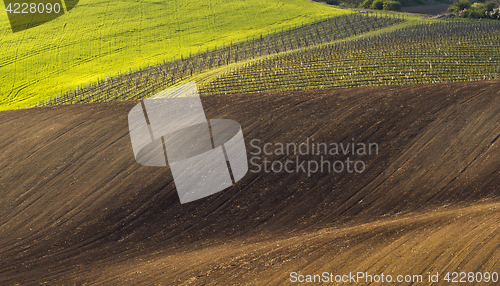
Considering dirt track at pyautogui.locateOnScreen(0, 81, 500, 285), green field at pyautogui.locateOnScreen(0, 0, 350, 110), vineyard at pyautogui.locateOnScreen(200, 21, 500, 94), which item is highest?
green field at pyautogui.locateOnScreen(0, 0, 350, 110)

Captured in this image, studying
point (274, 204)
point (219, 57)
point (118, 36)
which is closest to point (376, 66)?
point (274, 204)

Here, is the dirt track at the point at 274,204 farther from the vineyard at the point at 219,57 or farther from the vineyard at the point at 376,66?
the vineyard at the point at 219,57

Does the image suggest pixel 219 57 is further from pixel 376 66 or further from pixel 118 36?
pixel 376 66

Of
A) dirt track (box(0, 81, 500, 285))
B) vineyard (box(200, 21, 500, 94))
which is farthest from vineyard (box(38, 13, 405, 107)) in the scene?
dirt track (box(0, 81, 500, 285))

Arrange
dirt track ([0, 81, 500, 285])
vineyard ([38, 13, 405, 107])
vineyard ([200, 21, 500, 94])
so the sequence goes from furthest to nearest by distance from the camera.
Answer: vineyard ([38, 13, 405, 107]) → vineyard ([200, 21, 500, 94]) → dirt track ([0, 81, 500, 285])

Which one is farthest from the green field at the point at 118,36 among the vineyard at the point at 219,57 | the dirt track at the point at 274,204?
the dirt track at the point at 274,204

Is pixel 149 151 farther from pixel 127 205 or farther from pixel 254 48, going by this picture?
pixel 254 48

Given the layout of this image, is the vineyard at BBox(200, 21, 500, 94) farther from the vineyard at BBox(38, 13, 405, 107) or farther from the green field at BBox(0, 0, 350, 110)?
the green field at BBox(0, 0, 350, 110)

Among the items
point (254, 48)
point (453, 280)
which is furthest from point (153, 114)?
point (254, 48)
